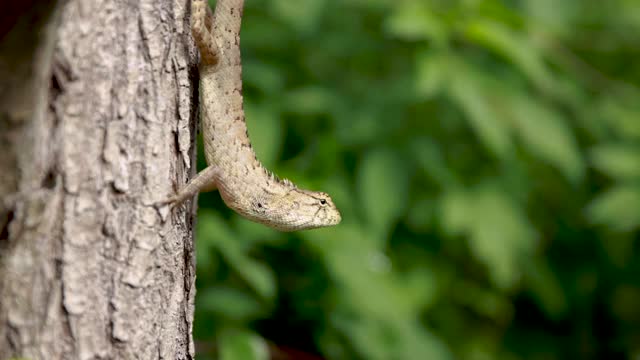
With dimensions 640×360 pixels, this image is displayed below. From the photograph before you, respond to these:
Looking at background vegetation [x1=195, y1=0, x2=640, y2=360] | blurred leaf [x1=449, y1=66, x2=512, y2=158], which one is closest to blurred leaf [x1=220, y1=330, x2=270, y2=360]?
background vegetation [x1=195, y1=0, x2=640, y2=360]

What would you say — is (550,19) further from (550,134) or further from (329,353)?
(329,353)

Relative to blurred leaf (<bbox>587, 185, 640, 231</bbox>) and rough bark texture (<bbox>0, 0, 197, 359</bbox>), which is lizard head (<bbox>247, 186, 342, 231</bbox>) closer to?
rough bark texture (<bbox>0, 0, 197, 359</bbox>)

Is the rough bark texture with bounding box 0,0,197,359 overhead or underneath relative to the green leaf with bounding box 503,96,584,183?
underneath

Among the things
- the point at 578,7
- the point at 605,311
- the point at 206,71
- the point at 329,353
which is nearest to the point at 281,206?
the point at 206,71

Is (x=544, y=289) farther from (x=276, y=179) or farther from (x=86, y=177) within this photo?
(x=86, y=177)

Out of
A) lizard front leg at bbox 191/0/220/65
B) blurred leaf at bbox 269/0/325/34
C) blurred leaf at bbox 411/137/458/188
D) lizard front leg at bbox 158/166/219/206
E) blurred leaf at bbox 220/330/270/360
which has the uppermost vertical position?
blurred leaf at bbox 269/0/325/34

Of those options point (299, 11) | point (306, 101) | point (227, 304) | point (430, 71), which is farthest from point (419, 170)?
point (227, 304)

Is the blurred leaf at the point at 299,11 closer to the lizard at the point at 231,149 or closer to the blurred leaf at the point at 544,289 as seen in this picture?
the lizard at the point at 231,149
